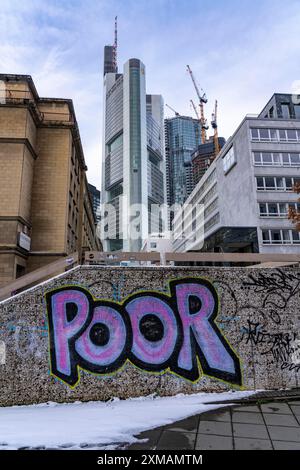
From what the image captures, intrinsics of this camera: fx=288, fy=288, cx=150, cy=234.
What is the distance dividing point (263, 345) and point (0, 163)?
17777 millimetres

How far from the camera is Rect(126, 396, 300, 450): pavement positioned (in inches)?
158

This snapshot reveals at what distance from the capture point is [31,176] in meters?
19.9

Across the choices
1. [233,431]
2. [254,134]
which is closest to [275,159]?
[254,134]

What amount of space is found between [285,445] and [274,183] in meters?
40.9

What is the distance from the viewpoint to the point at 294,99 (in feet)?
185

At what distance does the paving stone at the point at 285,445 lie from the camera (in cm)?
394

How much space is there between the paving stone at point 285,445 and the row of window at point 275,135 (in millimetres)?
42736

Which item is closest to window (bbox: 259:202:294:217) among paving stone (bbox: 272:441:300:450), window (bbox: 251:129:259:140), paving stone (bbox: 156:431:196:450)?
window (bbox: 251:129:259:140)

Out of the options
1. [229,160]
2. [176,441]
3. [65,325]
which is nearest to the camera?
[176,441]

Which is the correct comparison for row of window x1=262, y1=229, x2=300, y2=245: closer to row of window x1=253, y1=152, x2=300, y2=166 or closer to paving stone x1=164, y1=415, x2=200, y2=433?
row of window x1=253, y1=152, x2=300, y2=166

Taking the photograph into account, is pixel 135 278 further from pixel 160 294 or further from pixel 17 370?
pixel 17 370

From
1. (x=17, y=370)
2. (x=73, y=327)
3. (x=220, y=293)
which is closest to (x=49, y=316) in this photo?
(x=73, y=327)

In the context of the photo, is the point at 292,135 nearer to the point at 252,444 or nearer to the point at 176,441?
the point at 252,444

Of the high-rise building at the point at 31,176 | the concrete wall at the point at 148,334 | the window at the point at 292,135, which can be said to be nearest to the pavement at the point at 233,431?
the concrete wall at the point at 148,334
